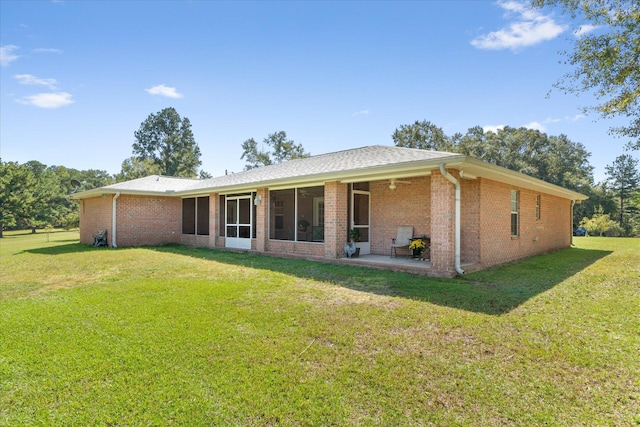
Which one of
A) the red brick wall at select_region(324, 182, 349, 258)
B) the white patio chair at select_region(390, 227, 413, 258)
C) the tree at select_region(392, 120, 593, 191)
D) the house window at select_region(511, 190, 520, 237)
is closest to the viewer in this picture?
the red brick wall at select_region(324, 182, 349, 258)

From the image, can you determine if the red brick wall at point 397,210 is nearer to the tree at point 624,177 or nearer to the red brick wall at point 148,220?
the red brick wall at point 148,220

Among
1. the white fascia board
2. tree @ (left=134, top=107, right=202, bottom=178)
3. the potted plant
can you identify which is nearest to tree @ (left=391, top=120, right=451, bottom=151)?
the white fascia board

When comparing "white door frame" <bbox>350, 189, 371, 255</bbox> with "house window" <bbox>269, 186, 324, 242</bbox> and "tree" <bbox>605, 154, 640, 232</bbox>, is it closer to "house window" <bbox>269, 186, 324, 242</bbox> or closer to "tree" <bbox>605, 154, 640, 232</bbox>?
"house window" <bbox>269, 186, 324, 242</bbox>

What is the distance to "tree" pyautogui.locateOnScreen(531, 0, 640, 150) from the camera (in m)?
9.02

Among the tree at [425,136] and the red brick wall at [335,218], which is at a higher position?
the tree at [425,136]

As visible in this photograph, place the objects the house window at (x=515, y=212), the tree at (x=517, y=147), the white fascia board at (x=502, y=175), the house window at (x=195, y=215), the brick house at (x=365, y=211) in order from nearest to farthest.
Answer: the white fascia board at (x=502, y=175) → the brick house at (x=365, y=211) → the house window at (x=515, y=212) → the house window at (x=195, y=215) → the tree at (x=517, y=147)

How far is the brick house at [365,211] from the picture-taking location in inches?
317

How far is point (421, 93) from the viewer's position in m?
15.3

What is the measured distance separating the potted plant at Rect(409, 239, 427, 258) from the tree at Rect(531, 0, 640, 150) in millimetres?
6555

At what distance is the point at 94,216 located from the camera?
1734 centimetres

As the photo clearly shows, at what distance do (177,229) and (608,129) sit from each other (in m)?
19.1

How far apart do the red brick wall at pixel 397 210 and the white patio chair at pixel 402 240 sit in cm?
15

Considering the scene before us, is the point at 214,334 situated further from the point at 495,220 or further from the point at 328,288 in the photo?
the point at 495,220

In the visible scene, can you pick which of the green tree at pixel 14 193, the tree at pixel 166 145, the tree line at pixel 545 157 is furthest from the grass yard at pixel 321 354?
the tree at pixel 166 145
